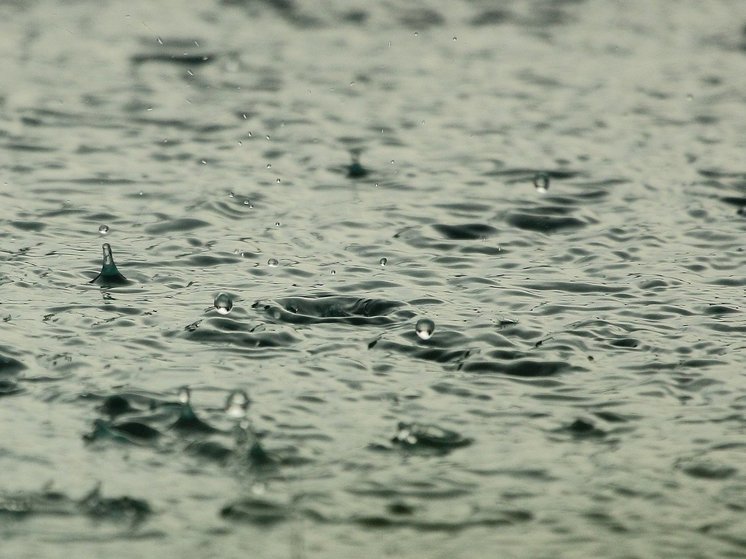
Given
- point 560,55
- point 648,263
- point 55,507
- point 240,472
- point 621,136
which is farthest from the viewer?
point 560,55

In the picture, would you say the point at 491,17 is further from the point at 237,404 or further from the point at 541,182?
the point at 237,404

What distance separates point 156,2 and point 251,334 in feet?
26.3

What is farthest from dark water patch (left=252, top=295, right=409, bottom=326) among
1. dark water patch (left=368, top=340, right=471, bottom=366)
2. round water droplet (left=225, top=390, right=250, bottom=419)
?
round water droplet (left=225, top=390, right=250, bottom=419)

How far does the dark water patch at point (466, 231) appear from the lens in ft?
25.5

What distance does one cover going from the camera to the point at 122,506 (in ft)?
14.8

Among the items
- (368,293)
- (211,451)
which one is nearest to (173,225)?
(368,293)

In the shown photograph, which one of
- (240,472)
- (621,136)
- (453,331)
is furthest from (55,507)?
(621,136)

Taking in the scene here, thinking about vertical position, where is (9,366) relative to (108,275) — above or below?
below

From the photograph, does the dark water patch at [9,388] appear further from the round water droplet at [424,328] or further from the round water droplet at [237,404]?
the round water droplet at [424,328]

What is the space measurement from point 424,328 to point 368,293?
1.93 feet

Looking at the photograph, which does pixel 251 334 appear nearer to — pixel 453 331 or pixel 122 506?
pixel 453 331

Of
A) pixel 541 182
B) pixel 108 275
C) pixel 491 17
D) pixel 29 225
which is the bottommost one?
pixel 108 275

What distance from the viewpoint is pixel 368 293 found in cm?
671

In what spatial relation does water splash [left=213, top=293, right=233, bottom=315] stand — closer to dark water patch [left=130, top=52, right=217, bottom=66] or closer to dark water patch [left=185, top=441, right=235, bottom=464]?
dark water patch [left=185, top=441, right=235, bottom=464]
